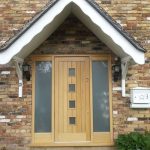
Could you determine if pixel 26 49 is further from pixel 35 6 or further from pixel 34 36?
pixel 35 6

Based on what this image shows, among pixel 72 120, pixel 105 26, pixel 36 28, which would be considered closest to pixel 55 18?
pixel 36 28

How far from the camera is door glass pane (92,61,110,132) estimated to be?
360 inches

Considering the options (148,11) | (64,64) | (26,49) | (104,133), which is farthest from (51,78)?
(148,11)

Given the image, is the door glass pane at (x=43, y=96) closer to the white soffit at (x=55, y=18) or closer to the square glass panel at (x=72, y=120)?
the square glass panel at (x=72, y=120)

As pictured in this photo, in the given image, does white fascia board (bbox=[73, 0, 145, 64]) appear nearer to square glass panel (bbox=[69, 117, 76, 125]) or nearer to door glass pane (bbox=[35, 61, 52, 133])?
door glass pane (bbox=[35, 61, 52, 133])

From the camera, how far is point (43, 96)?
30.2ft

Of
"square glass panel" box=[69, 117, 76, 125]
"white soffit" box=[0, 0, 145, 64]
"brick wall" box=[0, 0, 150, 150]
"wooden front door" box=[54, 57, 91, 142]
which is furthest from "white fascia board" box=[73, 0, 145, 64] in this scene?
"square glass panel" box=[69, 117, 76, 125]

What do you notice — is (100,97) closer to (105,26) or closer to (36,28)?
(105,26)

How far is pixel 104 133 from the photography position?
358 inches

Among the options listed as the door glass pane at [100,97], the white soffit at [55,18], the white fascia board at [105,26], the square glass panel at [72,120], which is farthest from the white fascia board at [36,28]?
the square glass panel at [72,120]

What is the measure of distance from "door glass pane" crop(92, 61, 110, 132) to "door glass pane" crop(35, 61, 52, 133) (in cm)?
104

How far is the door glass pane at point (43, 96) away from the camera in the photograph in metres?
9.12

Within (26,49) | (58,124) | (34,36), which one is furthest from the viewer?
(58,124)

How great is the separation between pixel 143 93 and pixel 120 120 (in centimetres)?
80
